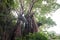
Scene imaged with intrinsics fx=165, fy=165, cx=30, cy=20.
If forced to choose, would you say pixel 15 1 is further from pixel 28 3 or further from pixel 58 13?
pixel 58 13

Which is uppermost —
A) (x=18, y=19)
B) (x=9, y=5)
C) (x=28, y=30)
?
(x=9, y=5)

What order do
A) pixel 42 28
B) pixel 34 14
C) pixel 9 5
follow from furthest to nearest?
pixel 42 28 → pixel 34 14 → pixel 9 5

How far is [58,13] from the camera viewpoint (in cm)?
456

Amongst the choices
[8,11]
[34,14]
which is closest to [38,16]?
[34,14]

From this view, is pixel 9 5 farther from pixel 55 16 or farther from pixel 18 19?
pixel 55 16

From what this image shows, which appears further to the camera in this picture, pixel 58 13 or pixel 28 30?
pixel 58 13

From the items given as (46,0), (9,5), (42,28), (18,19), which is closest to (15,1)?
(9,5)

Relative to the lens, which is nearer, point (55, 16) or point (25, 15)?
point (25, 15)

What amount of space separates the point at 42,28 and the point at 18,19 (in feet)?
2.60

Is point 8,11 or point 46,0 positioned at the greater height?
point 46,0

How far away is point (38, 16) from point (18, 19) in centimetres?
64

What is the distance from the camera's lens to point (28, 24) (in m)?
4.04

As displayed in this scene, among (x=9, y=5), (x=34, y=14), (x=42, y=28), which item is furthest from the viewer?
(x=42, y=28)

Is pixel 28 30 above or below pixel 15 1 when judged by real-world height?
below
